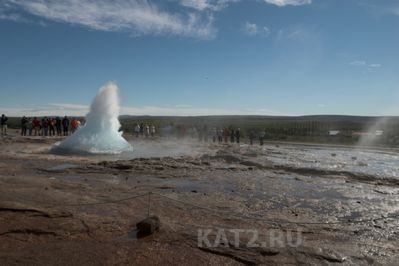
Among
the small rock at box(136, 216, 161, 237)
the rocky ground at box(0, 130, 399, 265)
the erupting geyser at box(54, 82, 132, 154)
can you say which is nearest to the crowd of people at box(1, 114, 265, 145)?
the erupting geyser at box(54, 82, 132, 154)

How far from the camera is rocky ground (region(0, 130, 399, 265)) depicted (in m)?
7.09

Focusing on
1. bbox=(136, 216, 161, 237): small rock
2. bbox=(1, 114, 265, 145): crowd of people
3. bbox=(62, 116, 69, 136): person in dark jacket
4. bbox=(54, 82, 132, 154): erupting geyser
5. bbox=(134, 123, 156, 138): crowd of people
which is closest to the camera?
bbox=(136, 216, 161, 237): small rock

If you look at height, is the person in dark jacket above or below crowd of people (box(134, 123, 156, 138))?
above

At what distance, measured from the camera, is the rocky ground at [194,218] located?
279 inches

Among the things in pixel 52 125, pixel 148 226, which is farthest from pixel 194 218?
pixel 52 125

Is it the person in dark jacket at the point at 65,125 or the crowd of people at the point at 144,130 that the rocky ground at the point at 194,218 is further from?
the crowd of people at the point at 144,130

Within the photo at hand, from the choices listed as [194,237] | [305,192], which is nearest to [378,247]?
[194,237]

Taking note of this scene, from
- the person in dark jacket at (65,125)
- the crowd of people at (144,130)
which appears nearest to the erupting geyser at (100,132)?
the person in dark jacket at (65,125)

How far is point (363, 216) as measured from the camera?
34.3 feet

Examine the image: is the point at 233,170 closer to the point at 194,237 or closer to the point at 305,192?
the point at 305,192

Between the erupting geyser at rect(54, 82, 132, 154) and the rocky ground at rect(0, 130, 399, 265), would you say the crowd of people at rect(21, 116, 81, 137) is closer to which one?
the erupting geyser at rect(54, 82, 132, 154)

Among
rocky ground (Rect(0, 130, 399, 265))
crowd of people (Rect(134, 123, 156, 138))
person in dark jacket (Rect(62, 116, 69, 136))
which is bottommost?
rocky ground (Rect(0, 130, 399, 265))

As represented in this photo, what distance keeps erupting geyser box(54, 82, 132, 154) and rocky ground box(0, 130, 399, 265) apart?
25.5 ft

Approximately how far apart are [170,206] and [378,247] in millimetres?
4420
